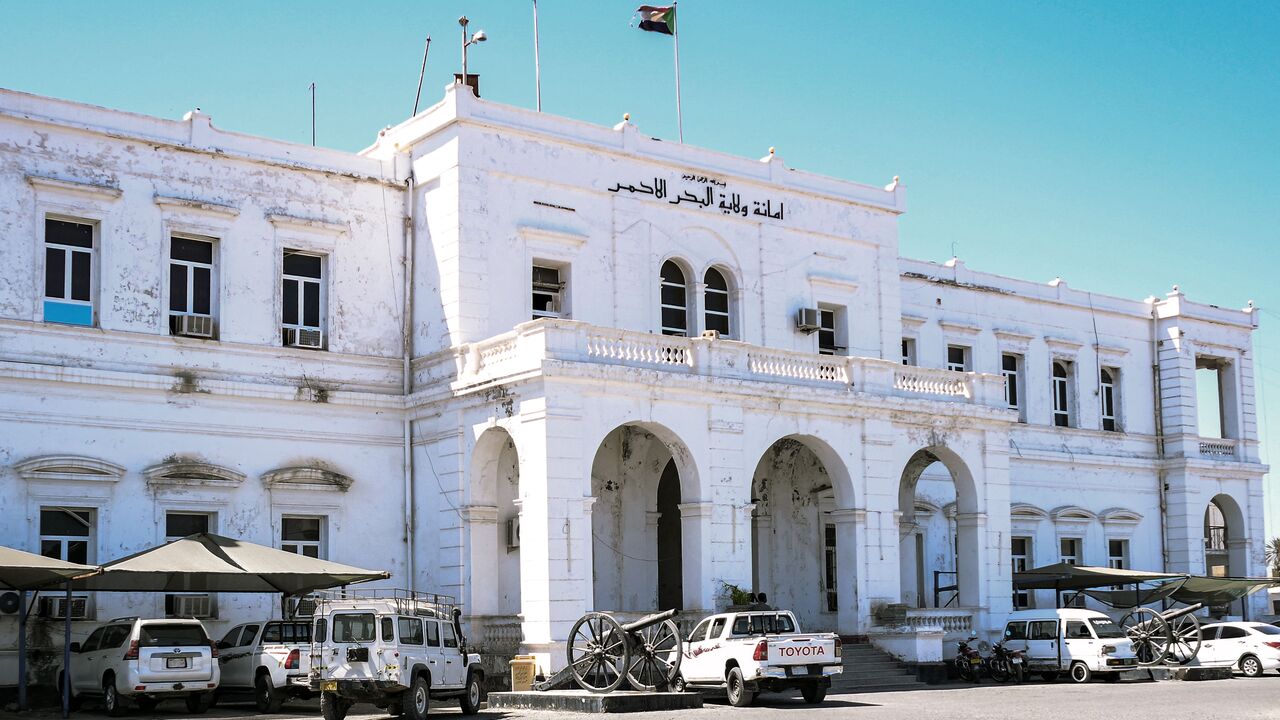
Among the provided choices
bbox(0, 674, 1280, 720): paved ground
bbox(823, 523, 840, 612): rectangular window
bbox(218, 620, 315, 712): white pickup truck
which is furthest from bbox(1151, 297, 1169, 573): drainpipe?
Result: bbox(218, 620, 315, 712): white pickup truck

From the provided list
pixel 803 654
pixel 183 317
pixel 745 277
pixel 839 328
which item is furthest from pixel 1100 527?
pixel 183 317

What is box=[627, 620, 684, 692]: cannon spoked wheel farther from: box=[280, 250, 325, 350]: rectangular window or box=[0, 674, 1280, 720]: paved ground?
box=[280, 250, 325, 350]: rectangular window

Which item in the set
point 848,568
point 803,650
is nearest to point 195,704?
point 803,650


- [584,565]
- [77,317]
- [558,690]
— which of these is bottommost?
[558,690]

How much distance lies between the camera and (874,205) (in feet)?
110

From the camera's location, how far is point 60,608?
24.1 m

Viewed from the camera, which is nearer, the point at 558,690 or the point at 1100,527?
the point at 558,690

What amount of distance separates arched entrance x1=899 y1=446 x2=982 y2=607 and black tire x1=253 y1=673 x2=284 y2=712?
1430 centimetres

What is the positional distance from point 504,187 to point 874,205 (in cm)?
936

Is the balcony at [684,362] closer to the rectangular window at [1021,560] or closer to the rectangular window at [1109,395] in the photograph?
the rectangular window at [1021,560]

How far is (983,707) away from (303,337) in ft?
46.0

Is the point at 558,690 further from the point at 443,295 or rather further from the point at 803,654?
the point at 443,295

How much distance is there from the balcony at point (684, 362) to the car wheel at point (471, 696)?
17.8ft

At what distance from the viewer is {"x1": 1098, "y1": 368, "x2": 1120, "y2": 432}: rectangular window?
4131cm
